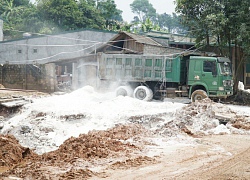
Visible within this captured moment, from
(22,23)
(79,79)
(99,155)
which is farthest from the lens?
(22,23)

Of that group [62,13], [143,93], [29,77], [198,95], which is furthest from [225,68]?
[62,13]

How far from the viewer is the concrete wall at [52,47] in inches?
1253

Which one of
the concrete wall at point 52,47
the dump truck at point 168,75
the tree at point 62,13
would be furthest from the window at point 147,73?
the tree at point 62,13

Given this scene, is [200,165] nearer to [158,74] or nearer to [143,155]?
[143,155]

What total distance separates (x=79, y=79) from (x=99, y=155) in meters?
17.3

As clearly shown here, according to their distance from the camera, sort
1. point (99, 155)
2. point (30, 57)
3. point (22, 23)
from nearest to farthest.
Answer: point (99, 155) → point (30, 57) → point (22, 23)

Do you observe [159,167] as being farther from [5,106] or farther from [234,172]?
[5,106]

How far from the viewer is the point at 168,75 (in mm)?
19016

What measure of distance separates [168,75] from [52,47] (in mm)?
17545

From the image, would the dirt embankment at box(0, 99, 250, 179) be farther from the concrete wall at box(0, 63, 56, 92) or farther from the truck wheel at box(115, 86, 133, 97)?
the concrete wall at box(0, 63, 56, 92)

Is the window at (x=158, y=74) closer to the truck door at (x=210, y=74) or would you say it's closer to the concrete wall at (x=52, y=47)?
the truck door at (x=210, y=74)

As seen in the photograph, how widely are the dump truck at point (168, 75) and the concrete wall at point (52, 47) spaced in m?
10.5

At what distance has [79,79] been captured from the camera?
1000 inches

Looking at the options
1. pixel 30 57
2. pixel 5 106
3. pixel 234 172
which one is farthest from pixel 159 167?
pixel 30 57
